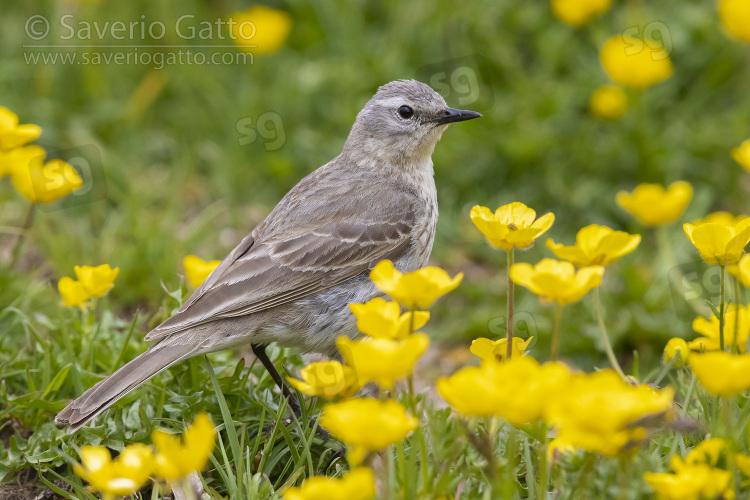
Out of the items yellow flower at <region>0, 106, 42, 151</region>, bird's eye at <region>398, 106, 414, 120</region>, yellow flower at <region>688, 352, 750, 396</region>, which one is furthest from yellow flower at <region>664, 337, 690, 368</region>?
yellow flower at <region>0, 106, 42, 151</region>

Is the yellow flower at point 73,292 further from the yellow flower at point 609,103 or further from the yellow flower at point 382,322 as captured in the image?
the yellow flower at point 609,103

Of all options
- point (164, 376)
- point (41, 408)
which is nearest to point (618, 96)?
point (164, 376)

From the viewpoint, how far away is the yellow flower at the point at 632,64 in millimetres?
7562

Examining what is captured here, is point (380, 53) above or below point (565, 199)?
above

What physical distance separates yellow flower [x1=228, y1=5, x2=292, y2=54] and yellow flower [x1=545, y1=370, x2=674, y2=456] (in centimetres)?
662

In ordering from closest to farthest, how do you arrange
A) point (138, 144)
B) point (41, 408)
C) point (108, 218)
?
point (41, 408)
point (108, 218)
point (138, 144)

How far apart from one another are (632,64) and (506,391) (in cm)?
568

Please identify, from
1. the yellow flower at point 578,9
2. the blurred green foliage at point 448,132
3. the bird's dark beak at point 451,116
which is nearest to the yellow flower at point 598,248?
the bird's dark beak at point 451,116

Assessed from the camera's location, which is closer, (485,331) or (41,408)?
(41,408)

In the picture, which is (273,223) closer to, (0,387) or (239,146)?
(0,387)

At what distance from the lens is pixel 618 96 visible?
7.97 meters

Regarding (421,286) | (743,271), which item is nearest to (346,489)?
(421,286)

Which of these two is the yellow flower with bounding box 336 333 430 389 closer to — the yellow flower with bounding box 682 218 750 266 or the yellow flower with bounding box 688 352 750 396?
the yellow flower with bounding box 688 352 750 396

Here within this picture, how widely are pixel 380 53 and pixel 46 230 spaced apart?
A: 363cm
